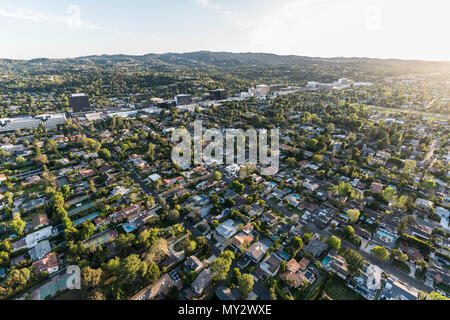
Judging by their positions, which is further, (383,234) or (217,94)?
(217,94)

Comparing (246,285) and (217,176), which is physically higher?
(217,176)

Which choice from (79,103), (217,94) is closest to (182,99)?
(217,94)

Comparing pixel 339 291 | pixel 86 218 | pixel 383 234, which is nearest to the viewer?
pixel 339 291

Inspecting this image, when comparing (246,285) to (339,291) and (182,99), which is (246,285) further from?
(182,99)

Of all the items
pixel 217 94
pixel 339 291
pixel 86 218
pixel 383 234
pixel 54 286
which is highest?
pixel 217 94

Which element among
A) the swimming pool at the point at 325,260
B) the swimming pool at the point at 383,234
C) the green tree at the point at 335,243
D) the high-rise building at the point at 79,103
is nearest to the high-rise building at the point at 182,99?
the high-rise building at the point at 79,103

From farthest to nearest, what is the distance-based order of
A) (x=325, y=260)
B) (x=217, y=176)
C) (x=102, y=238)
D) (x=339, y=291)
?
(x=217, y=176) < (x=102, y=238) < (x=325, y=260) < (x=339, y=291)

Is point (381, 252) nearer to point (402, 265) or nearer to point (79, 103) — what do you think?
point (402, 265)

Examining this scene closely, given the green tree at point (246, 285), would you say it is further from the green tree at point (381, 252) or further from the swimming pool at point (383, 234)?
the swimming pool at point (383, 234)
